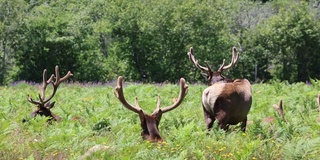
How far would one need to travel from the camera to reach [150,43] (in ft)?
115

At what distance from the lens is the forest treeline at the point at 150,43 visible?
3231 cm

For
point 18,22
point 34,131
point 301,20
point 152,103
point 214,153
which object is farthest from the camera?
point 301,20

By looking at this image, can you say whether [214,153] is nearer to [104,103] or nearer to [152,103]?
[152,103]

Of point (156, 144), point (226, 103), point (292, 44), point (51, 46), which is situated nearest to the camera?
point (156, 144)

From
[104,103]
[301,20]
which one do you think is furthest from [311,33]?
[104,103]

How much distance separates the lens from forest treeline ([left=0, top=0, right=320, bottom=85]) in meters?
32.3

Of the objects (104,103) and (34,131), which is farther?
(104,103)

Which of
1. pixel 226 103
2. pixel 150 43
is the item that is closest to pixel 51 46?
pixel 150 43

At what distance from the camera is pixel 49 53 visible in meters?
32.6

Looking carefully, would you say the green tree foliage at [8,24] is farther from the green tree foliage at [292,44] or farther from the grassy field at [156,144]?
the grassy field at [156,144]

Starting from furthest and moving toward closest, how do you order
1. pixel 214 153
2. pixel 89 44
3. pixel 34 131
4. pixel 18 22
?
pixel 89 44
pixel 18 22
pixel 34 131
pixel 214 153

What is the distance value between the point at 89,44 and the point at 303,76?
1442 centimetres

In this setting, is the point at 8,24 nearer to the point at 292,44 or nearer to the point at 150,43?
the point at 150,43

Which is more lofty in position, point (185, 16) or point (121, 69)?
point (185, 16)
